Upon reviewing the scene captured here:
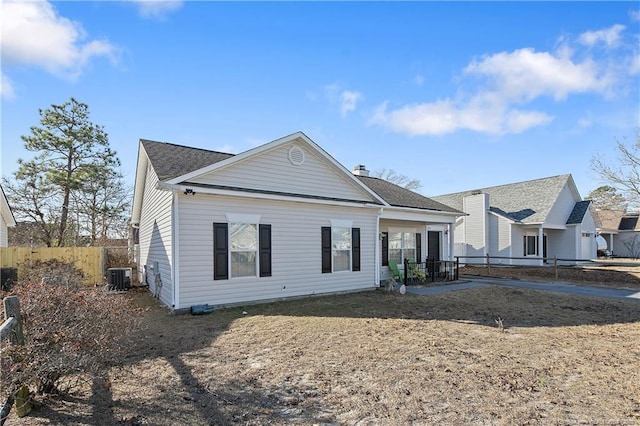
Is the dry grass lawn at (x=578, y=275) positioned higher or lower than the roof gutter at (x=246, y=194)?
lower

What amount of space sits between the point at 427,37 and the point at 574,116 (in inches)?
324

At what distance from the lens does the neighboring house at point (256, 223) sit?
909cm

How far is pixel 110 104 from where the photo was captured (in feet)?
37.4

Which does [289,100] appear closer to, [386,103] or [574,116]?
[386,103]

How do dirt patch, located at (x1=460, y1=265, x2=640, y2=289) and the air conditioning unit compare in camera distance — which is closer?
the air conditioning unit

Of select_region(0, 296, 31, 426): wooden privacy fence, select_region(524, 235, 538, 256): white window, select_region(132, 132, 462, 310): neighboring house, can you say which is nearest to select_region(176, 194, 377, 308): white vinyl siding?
select_region(132, 132, 462, 310): neighboring house

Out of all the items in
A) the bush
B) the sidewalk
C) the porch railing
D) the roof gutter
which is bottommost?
the sidewalk

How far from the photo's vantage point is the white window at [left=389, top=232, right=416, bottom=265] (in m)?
15.6

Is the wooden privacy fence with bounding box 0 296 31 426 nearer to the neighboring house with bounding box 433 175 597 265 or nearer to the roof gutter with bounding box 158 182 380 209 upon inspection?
the roof gutter with bounding box 158 182 380 209

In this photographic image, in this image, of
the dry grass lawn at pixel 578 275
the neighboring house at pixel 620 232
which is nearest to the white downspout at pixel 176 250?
the dry grass lawn at pixel 578 275

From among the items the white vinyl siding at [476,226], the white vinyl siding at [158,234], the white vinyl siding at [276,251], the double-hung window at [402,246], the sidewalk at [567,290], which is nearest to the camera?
the white vinyl siding at [276,251]

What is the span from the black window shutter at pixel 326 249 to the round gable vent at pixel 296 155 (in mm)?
2267

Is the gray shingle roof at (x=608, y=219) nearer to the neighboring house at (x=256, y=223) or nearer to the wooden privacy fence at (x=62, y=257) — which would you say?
the neighboring house at (x=256, y=223)

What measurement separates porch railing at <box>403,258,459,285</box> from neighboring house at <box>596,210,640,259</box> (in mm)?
27267
